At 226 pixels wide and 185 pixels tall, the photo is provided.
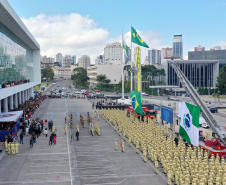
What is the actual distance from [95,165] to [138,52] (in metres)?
22.0

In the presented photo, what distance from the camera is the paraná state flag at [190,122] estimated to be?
15.2 metres

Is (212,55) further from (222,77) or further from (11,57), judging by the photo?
(11,57)

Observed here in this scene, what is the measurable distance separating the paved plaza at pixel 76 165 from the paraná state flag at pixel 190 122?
9.03ft

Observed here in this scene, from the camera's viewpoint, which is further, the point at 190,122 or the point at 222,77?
the point at 222,77

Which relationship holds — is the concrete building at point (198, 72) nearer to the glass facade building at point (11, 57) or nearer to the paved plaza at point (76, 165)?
the glass facade building at point (11, 57)

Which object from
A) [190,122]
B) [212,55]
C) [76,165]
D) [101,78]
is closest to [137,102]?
[190,122]

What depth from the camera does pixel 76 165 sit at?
596 inches

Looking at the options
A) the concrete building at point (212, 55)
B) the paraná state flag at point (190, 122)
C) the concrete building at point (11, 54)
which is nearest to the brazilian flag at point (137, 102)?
the paraná state flag at point (190, 122)

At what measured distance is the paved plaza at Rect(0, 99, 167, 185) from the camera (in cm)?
1305

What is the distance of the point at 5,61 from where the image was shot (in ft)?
97.0

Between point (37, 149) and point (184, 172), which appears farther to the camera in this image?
point (37, 149)

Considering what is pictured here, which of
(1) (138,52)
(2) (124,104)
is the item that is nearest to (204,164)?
(1) (138,52)

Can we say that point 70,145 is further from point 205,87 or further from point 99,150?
point 205,87

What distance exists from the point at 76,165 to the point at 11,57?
2214 centimetres
